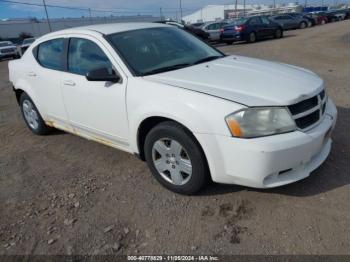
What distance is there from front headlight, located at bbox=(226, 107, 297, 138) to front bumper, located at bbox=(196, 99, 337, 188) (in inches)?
2.2

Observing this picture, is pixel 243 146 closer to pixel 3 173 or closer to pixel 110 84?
pixel 110 84

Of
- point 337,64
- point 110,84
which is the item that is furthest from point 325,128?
point 337,64

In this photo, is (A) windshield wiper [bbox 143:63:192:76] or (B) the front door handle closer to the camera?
(A) windshield wiper [bbox 143:63:192:76]

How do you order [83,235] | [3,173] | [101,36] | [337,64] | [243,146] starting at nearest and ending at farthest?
[243,146]
[83,235]
[101,36]
[3,173]
[337,64]

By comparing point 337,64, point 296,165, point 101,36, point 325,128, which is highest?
point 101,36

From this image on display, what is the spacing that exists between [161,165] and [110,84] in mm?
1031

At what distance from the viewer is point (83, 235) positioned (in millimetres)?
3027

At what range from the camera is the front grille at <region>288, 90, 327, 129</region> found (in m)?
2.95

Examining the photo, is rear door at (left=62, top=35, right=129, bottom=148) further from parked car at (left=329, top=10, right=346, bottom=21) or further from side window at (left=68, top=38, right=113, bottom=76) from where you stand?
parked car at (left=329, top=10, right=346, bottom=21)

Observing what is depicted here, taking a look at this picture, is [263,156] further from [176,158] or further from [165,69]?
[165,69]

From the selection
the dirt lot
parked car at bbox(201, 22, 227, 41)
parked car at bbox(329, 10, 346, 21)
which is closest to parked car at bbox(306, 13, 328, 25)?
parked car at bbox(329, 10, 346, 21)

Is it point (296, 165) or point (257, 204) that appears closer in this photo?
point (296, 165)

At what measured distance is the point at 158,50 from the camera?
156 inches

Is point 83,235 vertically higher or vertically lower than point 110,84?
lower
